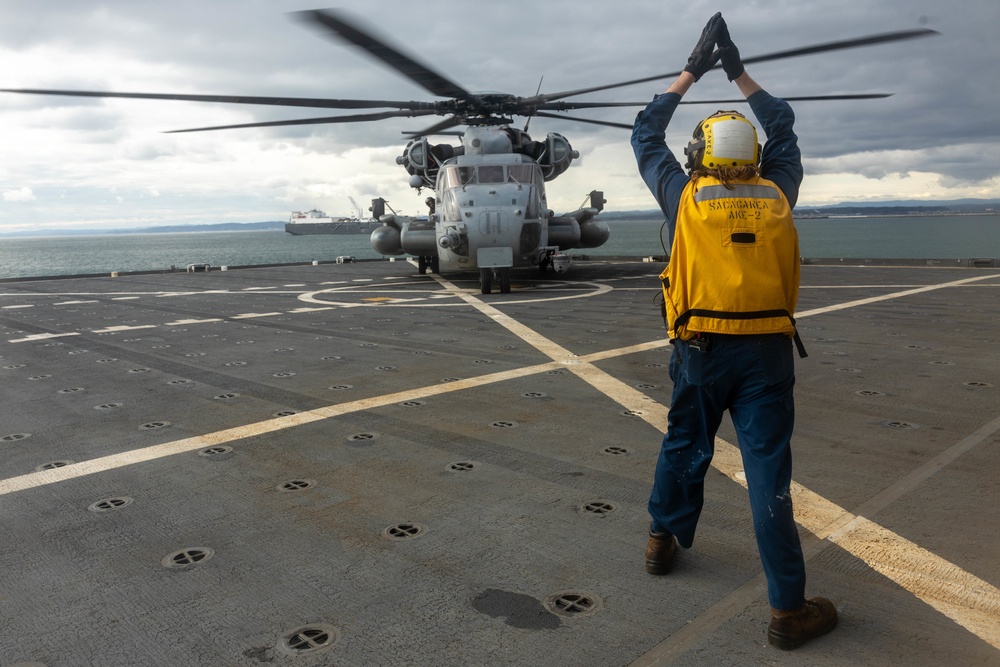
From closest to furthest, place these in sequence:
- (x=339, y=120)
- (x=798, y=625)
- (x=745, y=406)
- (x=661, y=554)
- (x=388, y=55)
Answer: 1. (x=798, y=625)
2. (x=745, y=406)
3. (x=661, y=554)
4. (x=388, y=55)
5. (x=339, y=120)

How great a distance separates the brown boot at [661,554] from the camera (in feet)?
10.9

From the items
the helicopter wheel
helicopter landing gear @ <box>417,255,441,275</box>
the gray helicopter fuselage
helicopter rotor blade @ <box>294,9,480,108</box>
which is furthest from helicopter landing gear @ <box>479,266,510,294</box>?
helicopter landing gear @ <box>417,255,441,275</box>

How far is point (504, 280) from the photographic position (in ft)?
54.6

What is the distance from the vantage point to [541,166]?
65.4 feet

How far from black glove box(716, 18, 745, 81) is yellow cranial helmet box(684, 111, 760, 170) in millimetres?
449

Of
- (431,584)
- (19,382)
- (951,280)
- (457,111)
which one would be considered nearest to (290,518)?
(431,584)

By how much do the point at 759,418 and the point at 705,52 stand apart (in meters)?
1.69

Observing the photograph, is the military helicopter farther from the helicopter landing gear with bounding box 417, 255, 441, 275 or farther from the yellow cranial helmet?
the yellow cranial helmet

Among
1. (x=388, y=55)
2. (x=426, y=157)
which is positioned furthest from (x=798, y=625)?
(x=426, y=157)

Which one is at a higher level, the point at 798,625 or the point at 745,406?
the point at 745,406

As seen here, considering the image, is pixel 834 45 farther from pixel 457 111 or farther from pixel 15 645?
pixel 457 111

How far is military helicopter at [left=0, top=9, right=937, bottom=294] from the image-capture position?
16047 millimetres

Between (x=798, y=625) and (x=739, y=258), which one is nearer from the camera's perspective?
(x=798, y=625)

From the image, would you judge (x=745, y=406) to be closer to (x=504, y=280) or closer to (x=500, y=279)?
(x=504, y=280)
